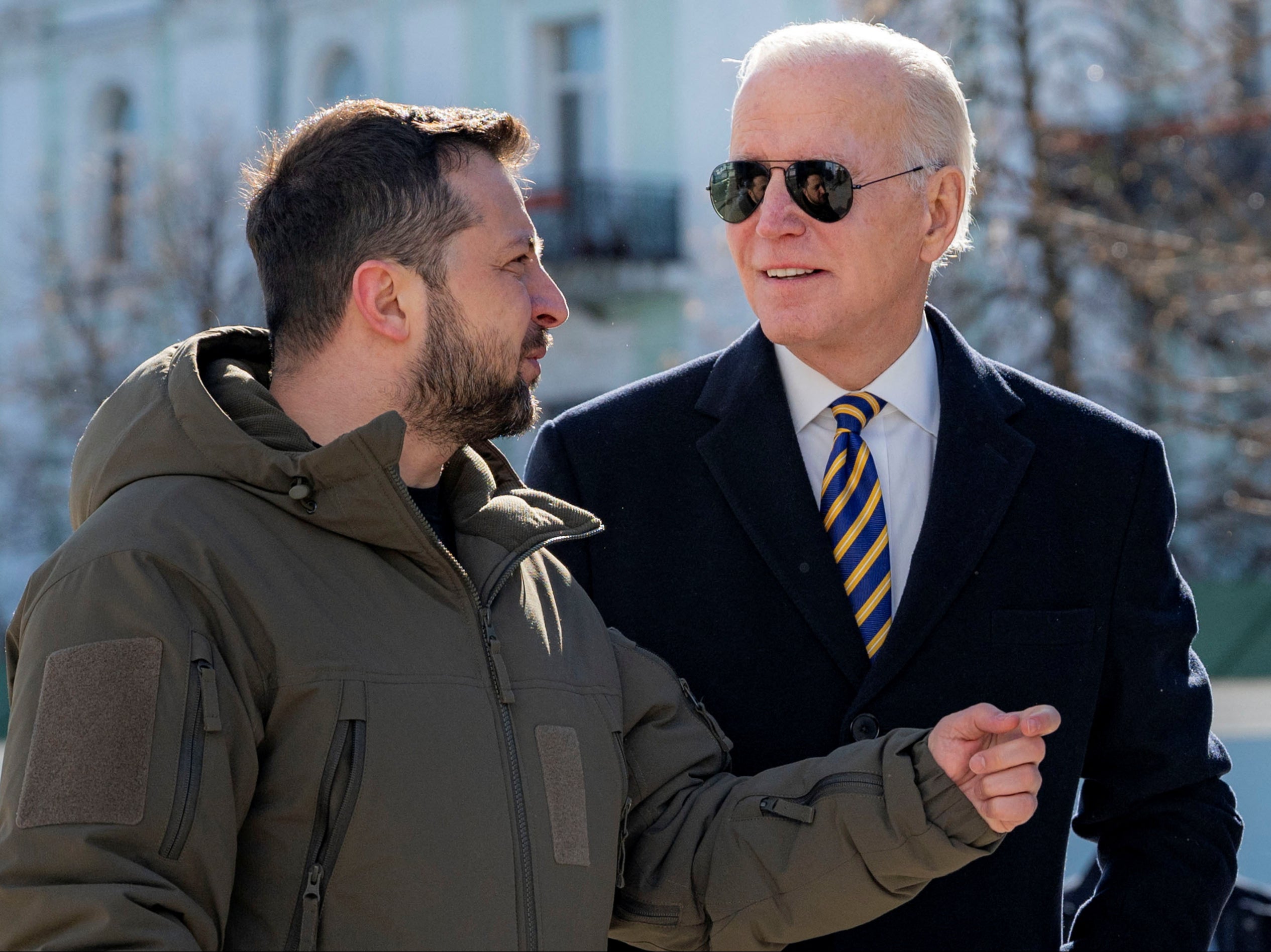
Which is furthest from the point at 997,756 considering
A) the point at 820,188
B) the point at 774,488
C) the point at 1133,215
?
the point at 1133,215

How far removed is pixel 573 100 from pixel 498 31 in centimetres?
111

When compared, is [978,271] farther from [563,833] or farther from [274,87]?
[563,833]

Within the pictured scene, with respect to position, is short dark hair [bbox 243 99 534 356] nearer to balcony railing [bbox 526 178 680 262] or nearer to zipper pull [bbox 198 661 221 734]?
zipper pull [bbox 198 661 221 734]

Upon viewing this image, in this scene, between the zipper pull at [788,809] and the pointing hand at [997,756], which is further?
the zipper pull at [788,809]

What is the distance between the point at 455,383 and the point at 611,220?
599 inches

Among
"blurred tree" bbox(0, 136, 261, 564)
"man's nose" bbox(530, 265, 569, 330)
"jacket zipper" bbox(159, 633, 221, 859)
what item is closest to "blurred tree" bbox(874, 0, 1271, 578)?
"blurred tree" bbox(0, 136, 261, 564)

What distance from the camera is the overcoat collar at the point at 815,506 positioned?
280 centimetres

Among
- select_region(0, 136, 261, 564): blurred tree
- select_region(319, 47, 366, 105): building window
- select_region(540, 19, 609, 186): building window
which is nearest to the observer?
select_region(0, 136, 261, 564): blurred tree

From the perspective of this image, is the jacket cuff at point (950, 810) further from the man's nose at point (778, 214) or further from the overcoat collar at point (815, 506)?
the man's nose at point (778, 214)

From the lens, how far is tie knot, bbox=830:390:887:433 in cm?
296

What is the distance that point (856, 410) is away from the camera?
2965 mm

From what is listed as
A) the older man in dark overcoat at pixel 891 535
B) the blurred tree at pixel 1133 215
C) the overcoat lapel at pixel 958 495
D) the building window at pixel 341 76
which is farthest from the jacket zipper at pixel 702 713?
the building window at pixel 341 76

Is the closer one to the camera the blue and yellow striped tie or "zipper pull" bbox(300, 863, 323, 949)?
"zipper pull" bbox(300, 863, 323, 949)

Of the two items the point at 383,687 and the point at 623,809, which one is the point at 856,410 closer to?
the point at 623,809
